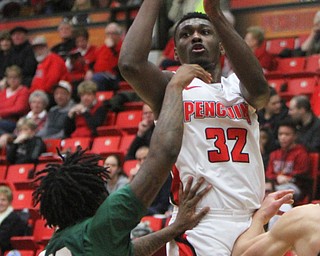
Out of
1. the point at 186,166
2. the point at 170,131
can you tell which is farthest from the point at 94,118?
the point at 170,131

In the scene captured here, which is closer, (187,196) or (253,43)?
(187,196)

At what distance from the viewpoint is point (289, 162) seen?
9.31 metres

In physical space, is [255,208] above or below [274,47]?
above

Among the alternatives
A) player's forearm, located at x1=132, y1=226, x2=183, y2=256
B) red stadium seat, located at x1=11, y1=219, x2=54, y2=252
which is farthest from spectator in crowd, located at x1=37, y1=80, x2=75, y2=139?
player's forearm, located at x1=132, y1=226, x2=183, y2=256

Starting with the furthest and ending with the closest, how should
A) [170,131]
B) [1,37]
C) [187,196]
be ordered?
1. [1,37]
2. [187,196]
3. [170,131]

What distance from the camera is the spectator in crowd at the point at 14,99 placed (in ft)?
44.0

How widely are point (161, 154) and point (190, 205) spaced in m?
1.01

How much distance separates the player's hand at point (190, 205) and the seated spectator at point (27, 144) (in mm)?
7472

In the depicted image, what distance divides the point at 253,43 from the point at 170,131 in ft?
25.9

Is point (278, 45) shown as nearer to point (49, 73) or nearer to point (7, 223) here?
point (49, 73)

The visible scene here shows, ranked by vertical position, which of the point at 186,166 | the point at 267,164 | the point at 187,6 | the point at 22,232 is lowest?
the point at 22,232

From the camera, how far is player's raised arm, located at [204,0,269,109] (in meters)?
4.70

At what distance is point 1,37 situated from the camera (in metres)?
14.4

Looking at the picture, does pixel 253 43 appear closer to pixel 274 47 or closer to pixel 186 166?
pixel 274 47
